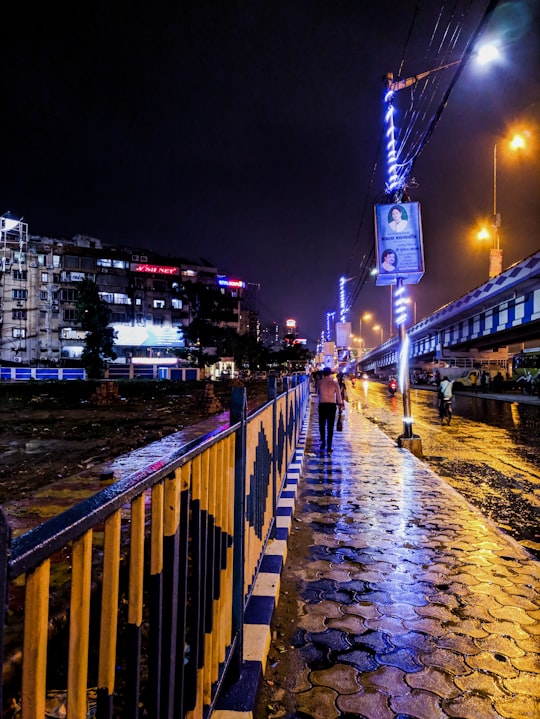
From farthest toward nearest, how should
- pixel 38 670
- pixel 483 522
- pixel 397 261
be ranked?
pixel 397 261
pixel 483 522
pixel 38 670

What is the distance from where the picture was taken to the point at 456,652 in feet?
9.52

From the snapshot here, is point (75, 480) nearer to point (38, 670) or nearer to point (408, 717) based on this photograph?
point (408, 717)

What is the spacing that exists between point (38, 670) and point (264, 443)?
3.15 meters

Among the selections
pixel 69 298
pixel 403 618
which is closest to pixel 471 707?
pixel 403 618

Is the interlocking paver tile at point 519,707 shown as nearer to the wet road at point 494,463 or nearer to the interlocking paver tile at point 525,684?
the interlocking paver tile at point 525,684

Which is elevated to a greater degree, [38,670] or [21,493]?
[38,670]

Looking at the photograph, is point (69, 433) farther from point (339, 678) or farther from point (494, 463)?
point (339, 678)

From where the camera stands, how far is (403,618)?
3.32 m

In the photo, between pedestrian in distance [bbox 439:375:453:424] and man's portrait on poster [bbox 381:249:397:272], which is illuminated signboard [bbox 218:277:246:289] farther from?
man's portrait on poster [bbox 381:249:397:272]

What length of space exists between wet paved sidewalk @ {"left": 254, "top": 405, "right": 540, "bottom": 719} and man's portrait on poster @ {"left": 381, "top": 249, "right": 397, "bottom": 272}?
241 inches

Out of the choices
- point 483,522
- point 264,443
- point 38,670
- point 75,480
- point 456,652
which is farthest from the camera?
point 75,480

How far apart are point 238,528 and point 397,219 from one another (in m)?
9.64

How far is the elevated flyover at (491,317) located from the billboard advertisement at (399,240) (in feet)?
61.1

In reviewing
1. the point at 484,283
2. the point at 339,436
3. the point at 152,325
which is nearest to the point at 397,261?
the point at 339,436
